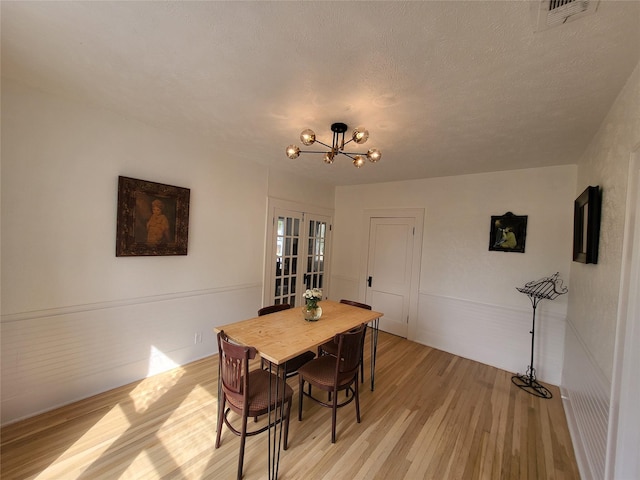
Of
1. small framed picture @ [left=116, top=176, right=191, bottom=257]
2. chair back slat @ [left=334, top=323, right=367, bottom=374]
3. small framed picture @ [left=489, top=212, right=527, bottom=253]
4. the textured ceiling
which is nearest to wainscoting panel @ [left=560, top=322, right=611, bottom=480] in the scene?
small framed picture @ [left=489, top=212, right=527, bottom=253]

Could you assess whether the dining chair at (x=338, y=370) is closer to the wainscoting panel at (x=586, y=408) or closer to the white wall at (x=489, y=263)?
the wainscoting panel at (x=586, y=408)

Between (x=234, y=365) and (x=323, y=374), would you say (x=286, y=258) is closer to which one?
(x=323, y=374)

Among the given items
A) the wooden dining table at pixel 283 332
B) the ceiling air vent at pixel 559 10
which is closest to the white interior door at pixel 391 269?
the wooden dining table at pixel 283 332

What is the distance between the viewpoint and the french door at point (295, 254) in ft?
12.7

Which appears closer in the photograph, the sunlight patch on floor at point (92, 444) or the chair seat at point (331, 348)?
the sunlight patch on floor at point (92, 444)

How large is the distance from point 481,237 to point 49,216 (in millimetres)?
4615

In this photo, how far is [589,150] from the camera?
235 centimetres

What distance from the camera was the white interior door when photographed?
4129 millimetres

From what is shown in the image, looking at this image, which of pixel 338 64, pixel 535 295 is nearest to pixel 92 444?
pixel 338 64

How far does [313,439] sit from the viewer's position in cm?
199

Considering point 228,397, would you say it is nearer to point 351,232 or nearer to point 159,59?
point 159,59

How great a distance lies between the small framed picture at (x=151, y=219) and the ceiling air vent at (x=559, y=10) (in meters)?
3.01

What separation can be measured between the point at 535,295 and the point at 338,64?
3246 mm

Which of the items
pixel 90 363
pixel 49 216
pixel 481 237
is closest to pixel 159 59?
pixel 49 216
